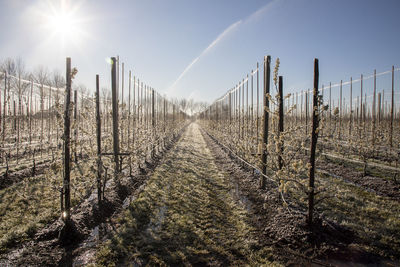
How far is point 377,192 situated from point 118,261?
20.2 feet

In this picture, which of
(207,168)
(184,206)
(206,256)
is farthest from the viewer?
(207,168)

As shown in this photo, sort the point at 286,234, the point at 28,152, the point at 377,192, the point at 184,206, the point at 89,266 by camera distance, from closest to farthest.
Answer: the point at 89,266, the point at 286,234, the point at 184,206, the point at 377,192, the point at 28,152

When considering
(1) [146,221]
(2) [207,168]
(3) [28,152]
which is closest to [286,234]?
(1) [146,221]

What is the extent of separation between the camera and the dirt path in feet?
9.54

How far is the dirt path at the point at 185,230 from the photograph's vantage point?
2908mm

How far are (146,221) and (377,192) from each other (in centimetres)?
568

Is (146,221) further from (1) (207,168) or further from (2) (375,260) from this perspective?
(1) (207,168)

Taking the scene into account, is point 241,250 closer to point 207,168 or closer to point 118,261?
point 118,261

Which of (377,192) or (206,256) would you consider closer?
(206,256)

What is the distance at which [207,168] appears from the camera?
8.30 meters

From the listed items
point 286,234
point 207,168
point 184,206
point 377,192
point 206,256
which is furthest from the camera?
point 207,168

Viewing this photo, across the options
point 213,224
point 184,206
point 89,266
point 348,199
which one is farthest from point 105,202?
point 348,199

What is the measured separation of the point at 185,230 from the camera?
11.9 feet

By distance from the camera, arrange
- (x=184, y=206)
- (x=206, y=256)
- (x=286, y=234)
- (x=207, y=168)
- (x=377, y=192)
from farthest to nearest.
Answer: (x=207, y=168) → (x=377, y=192) → (x=184, y=206) → (x=286, y=234) → (x=206, y=256)
